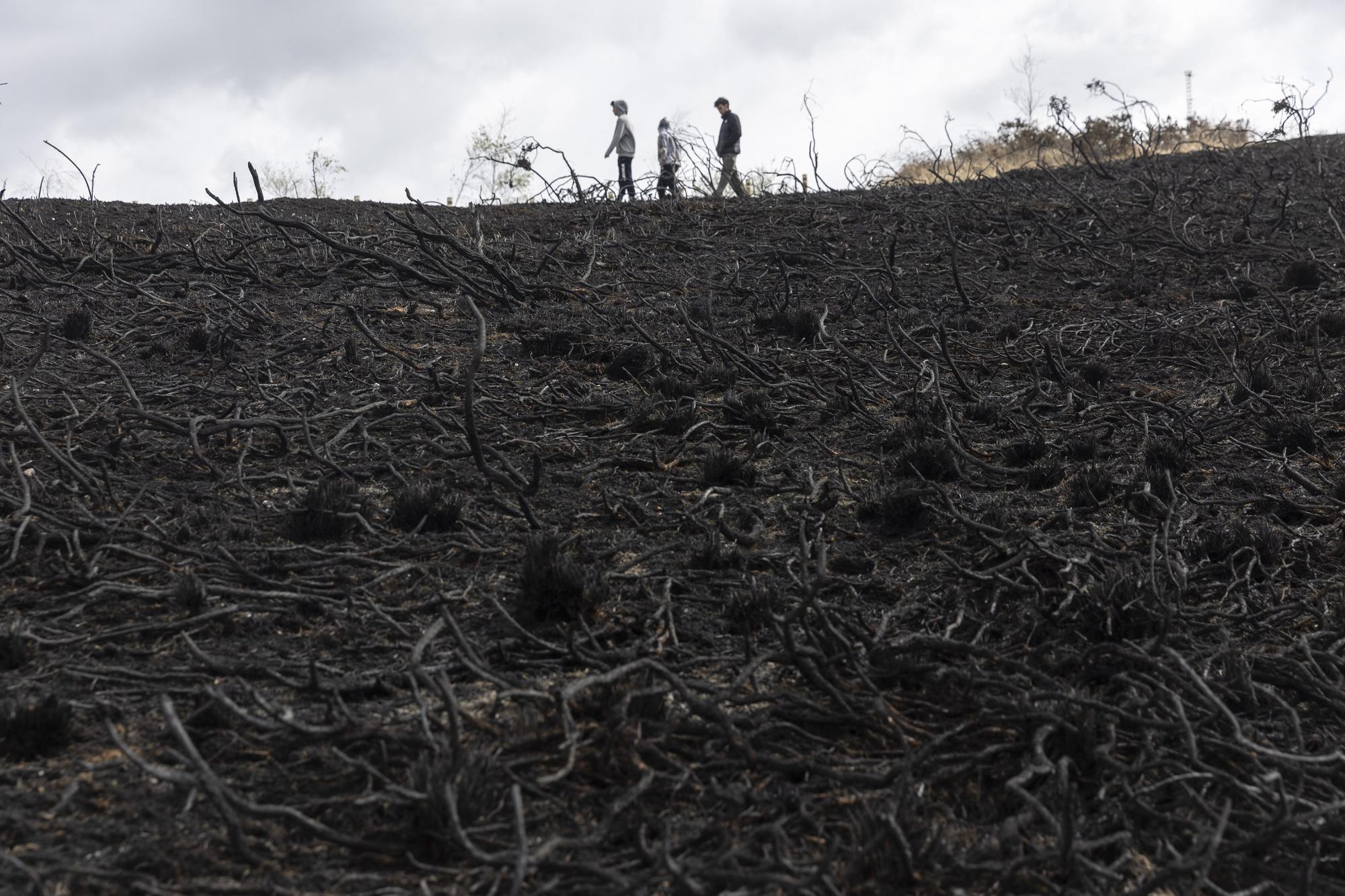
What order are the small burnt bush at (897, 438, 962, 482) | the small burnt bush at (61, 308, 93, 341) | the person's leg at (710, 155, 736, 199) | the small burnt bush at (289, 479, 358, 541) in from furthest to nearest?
the person's leg at (710, 155, 736, 199) → the small burnt bush at (61, 308, 93, 341) → the small burnt bush at (897, 438, 962, 482) → the small burnt bush at (289, 479, 358, 541)

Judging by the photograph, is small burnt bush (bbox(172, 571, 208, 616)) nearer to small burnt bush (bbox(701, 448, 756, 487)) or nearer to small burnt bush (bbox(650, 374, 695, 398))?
small burnt bush (bbox(701, 448, 756, 487))

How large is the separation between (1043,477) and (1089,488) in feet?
0.72

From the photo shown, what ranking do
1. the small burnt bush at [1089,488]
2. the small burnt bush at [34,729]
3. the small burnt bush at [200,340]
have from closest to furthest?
the small burnt bush at [34,729]
the small burnt bush at [1089,488]
the small burnt bush at [200,340]

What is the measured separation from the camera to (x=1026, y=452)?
15.9 ft

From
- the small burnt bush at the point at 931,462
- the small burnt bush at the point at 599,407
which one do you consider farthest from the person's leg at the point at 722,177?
the small burnt bush at the point at 931,462

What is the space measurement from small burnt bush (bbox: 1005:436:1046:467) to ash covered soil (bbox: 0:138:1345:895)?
0.02 meters

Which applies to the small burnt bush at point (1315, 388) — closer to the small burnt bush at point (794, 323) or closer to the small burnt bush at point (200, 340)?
the small burnt bush at point (794, 323)

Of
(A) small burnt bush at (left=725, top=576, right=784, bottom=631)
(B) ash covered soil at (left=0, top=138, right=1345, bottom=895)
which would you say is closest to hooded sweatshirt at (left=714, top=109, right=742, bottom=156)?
(B) ash covered soil at (left=0, top=138, right=1345, bottom=895)

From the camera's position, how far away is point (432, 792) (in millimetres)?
2305

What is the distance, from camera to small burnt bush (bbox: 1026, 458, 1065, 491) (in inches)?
179

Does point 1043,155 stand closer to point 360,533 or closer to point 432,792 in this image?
point 360,533

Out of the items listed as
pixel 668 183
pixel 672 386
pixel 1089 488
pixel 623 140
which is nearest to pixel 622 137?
pixel 623 140

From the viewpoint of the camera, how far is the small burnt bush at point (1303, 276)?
7.53 m

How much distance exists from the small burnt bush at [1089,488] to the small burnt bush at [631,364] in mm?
2400
